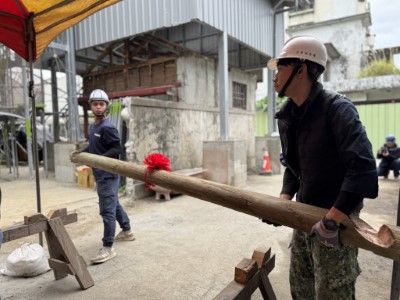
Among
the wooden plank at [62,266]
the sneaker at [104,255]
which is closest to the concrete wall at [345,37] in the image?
the sneaker at [104,255]

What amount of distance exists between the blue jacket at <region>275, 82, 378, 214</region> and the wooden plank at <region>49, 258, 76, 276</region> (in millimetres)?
2400

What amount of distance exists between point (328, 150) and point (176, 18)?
718 centimetres

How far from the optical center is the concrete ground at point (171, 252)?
3.08 metres

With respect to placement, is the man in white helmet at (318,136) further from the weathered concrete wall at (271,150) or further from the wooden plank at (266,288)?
the weathered concrete wall at (271,150)

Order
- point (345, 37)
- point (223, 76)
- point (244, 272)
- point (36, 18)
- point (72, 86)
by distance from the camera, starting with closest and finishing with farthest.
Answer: point (244, 272) → point (36, 18) → point (223, 76) → point (72, 86) → point (345, 37)

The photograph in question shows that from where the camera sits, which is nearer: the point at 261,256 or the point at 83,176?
→ the point at 261,256

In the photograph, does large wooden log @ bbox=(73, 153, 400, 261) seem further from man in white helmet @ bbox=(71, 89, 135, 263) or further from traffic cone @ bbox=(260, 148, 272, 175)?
traffic cone @ bbox=(260, 148, 272, 175)

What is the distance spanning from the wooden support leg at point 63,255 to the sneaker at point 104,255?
53cm

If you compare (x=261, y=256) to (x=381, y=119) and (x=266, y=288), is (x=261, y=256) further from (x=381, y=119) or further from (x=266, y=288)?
(x=381, y=119)

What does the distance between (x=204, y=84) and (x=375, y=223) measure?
23.7 ft

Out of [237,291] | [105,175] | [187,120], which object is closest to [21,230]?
[105,175]

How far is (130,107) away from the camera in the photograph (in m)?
6.79

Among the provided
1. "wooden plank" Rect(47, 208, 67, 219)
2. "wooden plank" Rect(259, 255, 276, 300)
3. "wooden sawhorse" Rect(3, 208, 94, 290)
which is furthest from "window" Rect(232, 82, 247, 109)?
"wooden plank" Rect(259, 255, 276, 300)

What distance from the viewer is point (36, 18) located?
→ 3.47 metres
